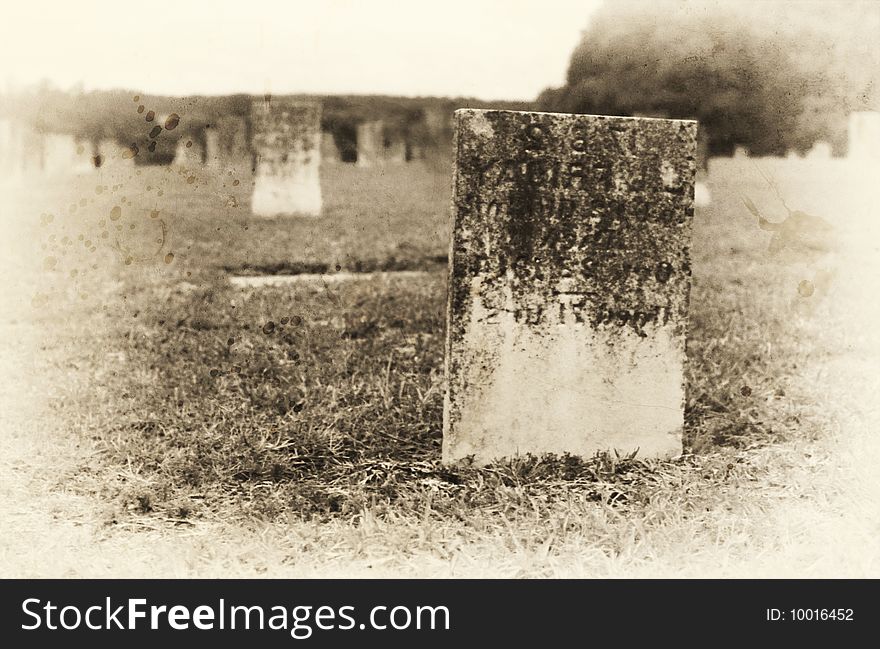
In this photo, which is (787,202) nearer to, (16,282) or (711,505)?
(711,505)

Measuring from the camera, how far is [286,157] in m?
10.4

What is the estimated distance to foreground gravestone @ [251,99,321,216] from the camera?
406 inches

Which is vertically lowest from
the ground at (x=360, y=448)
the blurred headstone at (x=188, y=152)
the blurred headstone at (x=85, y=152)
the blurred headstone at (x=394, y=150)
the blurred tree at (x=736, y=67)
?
the ground at (x=360, y=448)

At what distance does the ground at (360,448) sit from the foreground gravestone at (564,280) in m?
0.22

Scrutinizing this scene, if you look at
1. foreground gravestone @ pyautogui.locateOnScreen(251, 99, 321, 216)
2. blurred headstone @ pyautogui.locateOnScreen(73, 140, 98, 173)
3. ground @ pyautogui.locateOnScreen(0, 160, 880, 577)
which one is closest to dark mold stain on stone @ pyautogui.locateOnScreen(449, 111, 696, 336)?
ground @ pyautogui.locateOnScreen(0, 160, 880, 577)

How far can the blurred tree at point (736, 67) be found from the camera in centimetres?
537

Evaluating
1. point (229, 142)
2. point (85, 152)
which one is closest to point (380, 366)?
point (85, 152)

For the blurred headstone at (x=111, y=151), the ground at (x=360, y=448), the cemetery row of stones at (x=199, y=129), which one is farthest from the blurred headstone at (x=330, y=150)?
the ground at (x=360, y=448)

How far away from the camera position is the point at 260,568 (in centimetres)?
283

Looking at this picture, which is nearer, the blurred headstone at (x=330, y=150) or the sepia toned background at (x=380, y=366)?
the sepia toned background at (x=380, y=366)

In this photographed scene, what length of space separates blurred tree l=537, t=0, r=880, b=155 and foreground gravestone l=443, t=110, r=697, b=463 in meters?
2.01

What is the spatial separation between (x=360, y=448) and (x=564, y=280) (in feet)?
3.90

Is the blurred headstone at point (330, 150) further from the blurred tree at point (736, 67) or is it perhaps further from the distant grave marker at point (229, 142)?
the blurred tree at point (736, 67)

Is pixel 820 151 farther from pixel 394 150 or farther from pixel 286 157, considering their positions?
pixel 394 150
